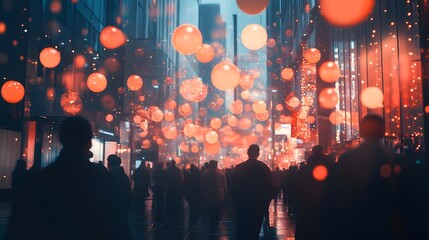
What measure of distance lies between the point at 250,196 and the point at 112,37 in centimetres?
3259

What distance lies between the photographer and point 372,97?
2409 centimetres

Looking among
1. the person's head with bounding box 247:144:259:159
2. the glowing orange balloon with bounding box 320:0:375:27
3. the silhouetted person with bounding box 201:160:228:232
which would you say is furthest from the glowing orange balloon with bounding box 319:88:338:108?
the person's head with bounding box 247:144:259:159

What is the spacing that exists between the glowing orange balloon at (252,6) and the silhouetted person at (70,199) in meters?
18.2

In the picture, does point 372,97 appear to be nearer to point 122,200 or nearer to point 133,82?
point 122,200

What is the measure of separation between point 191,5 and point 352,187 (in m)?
98.2

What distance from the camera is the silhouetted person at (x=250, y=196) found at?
8141 millimetres

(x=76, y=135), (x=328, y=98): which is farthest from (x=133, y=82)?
(x=76, y=135)

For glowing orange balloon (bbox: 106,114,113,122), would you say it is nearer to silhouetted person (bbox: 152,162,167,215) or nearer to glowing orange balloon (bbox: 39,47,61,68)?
glowing orange balloon (bbox: 39,47,61,68)

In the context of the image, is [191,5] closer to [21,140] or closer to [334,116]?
[334,116]

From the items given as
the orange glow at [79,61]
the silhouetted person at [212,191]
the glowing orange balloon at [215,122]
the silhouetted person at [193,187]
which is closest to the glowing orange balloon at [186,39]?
the silhouetted person at [193,187]

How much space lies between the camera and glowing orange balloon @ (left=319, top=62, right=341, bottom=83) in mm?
34312

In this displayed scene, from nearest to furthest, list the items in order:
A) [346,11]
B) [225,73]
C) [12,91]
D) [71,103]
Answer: [225,73], [12,91], [71,103], [346,11]

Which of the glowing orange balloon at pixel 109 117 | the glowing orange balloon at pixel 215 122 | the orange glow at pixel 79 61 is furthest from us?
the glowing orange balloon at pixel 215 122

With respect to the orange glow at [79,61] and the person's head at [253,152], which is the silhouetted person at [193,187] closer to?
the person's head at [253,152]
